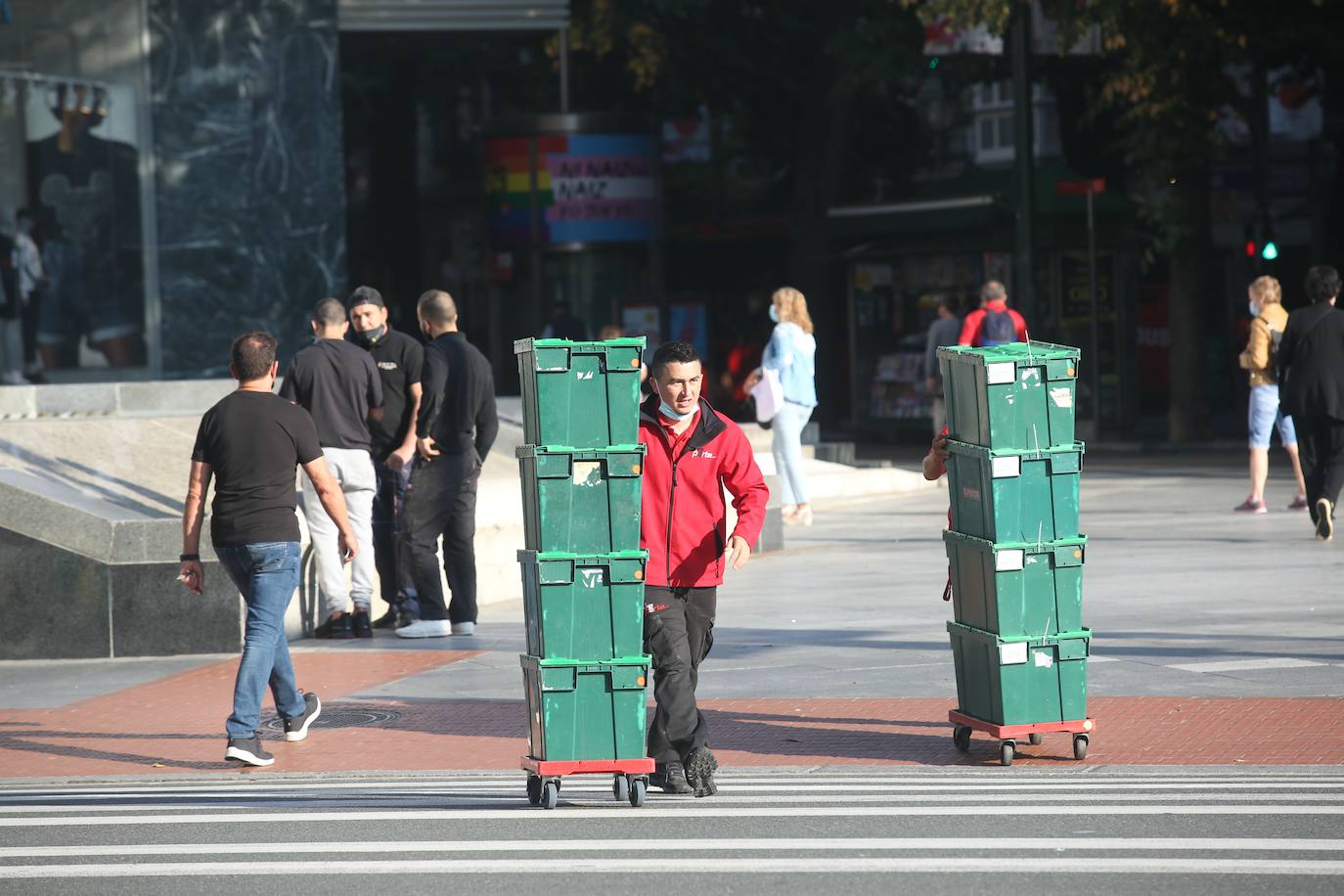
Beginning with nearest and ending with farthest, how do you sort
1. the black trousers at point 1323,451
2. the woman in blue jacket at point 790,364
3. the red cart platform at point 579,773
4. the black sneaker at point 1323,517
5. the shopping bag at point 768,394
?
1. the red cart platform at point 579,773
2. the black trousers at point 1323,451
3. the black sneaker at point 1323,517
4. the shopping bag at point 768,394
5. the woman in blue jacket at point 790,364

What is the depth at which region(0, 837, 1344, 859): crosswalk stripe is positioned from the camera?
6.03 metres

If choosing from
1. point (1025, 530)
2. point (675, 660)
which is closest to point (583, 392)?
point (675, 660)

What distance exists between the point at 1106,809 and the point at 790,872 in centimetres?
133

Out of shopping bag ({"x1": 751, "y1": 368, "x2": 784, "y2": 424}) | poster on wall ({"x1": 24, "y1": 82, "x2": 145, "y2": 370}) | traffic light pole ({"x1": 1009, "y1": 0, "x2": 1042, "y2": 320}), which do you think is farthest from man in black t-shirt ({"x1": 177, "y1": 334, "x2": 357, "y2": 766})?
traffic light pole ({"x1": 1009, "y1": 0, "x2": 1042, "y2": 320})

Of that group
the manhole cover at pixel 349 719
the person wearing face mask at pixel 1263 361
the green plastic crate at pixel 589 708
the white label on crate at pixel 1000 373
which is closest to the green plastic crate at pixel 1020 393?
the white label on crate at pixel 1000 373

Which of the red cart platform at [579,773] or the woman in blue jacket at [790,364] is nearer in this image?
the red cart platform at [579,773]

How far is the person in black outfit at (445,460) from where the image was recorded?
11141 mm

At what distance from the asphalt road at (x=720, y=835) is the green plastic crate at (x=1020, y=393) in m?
1.22

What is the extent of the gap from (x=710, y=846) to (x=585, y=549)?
1.19 m

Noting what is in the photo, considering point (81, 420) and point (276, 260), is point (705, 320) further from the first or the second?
point (81, 420)

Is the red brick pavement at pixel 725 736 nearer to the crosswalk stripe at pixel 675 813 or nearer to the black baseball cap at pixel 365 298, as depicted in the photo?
the crosswalk stripe at pixel 675 813

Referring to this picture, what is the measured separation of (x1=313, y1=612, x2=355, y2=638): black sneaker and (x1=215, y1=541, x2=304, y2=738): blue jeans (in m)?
3.15

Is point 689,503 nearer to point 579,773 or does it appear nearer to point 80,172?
point 579,773

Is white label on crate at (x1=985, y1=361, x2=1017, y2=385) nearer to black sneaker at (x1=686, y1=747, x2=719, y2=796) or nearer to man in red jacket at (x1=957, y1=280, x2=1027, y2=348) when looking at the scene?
black sneaker at (x1=686, y1=747, x2=719, y2=796)
